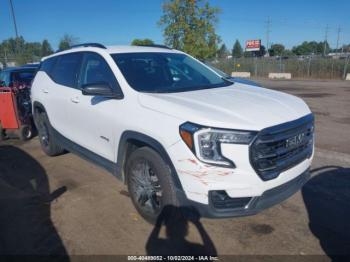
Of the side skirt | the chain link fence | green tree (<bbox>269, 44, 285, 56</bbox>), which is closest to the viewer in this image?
the side skirt

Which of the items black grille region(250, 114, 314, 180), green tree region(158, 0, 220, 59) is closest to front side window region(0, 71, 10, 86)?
black grille region(250, 114, 314, 180)

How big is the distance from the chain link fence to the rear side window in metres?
26.5

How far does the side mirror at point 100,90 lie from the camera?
3.62 m

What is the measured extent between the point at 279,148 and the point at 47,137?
4.52 meters

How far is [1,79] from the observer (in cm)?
936

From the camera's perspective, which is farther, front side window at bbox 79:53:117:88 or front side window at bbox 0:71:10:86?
front side window at bbox 0:71:10:86

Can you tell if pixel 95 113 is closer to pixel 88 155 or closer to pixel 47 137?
pixel 88 155

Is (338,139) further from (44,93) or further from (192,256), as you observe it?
(44,93)

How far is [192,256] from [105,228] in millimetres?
1086

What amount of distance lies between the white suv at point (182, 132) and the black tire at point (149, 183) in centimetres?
1

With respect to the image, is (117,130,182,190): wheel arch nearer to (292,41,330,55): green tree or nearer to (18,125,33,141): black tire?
(18,125,33,141): black tire

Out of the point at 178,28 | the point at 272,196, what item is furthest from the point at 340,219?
the point at 178,28

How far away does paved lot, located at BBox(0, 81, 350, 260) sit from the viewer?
3203 mm

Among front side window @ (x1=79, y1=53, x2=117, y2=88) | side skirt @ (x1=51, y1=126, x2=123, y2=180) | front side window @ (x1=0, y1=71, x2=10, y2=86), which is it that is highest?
front side window @ (x1=79, y1=53, x2=117, y2=88)
